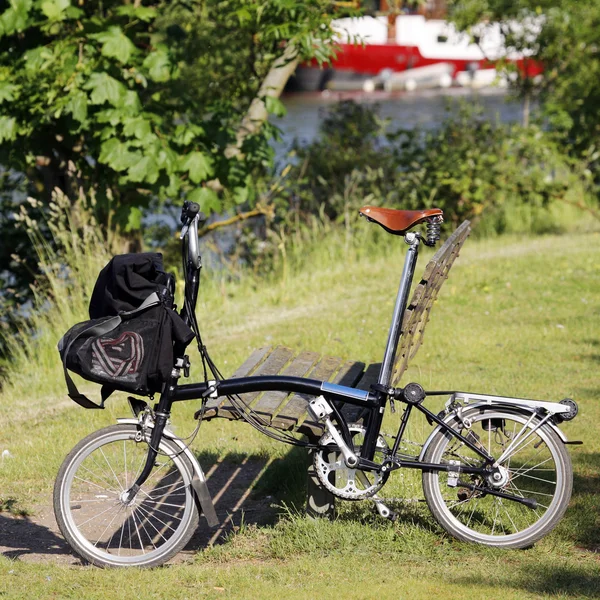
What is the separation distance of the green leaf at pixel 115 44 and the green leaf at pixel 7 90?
808 millimetres

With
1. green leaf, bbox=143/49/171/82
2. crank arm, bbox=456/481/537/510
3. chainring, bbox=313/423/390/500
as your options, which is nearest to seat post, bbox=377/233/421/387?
chainring, bbox=313/423/390/500

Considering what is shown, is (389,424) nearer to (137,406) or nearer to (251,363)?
(251,363)

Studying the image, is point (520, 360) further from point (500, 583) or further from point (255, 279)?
point (255, 279)

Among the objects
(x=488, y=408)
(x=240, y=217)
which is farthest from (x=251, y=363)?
(x=240, y=217)

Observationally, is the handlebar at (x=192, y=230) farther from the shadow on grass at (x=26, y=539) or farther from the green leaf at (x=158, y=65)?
the green leaf at (x=158, y=65)

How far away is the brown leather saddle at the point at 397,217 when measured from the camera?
4.21 metres

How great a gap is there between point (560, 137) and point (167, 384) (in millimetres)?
10271

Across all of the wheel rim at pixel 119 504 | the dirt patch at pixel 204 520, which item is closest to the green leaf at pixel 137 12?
the dirt patch at pixel 204 520

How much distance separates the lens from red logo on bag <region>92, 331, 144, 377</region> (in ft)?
13.1

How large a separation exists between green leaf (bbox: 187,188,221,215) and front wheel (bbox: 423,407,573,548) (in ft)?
16.7

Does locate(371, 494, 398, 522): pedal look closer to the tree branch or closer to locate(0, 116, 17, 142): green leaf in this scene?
locate(0, 116, 17, 142): green leaf

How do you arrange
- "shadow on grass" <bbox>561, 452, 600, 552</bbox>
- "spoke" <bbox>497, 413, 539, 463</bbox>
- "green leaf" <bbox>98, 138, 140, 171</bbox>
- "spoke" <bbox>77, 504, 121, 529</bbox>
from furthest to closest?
1. "green leaf" <bbox>98, 138, 140, 171</bbox>
2. "spoke" <bbox>77, 504, 121, 529</bbox>
3. "shadow on grass" <bbox>561, 452, 600, 552</bbox>
4. "spoke" <bbox>497, 413, 539, 463</bbox>

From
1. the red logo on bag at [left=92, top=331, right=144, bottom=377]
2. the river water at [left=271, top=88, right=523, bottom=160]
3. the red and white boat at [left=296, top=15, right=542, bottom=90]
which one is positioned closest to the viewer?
the red logo on bag at [left=92, top=331, right=144, bottom=377]

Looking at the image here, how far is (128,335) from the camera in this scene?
13.1 feet
